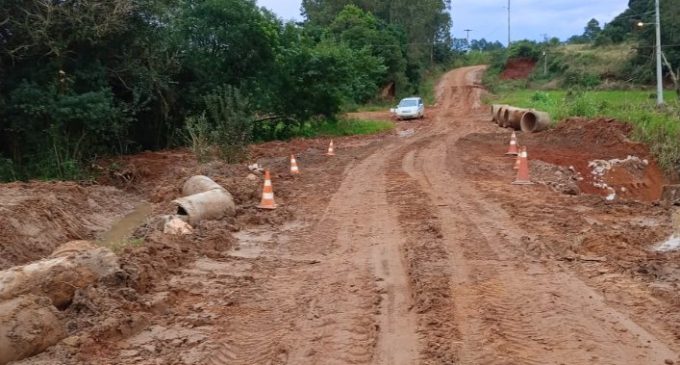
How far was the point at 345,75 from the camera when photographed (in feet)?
92.9

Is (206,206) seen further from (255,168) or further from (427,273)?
(255,168)

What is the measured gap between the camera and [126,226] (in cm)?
1216

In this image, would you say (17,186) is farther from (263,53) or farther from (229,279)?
(263,53)

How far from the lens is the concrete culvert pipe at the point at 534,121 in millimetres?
26822

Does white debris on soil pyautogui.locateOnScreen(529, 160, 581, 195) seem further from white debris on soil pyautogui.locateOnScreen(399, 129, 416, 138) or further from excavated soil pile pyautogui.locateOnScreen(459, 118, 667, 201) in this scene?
white debris on soil pyautogui.locateOnScreen(399, 129, 416, 138)

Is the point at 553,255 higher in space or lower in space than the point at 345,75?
lower

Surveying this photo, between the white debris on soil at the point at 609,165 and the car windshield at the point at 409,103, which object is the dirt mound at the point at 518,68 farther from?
the white debris on soil at the point at 609,165

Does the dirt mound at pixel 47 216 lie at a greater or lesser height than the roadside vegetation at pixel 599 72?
lesser

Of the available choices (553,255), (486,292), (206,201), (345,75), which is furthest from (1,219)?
(345,75)

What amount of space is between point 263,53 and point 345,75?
4.06 m

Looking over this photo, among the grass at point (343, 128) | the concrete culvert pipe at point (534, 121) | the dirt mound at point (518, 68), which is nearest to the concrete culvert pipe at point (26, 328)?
the grass at point (343, 128)

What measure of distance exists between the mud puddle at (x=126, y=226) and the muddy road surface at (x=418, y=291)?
1.98m

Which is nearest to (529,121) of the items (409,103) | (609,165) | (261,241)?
(609,165)

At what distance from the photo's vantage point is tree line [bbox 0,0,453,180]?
1695 centimetres
